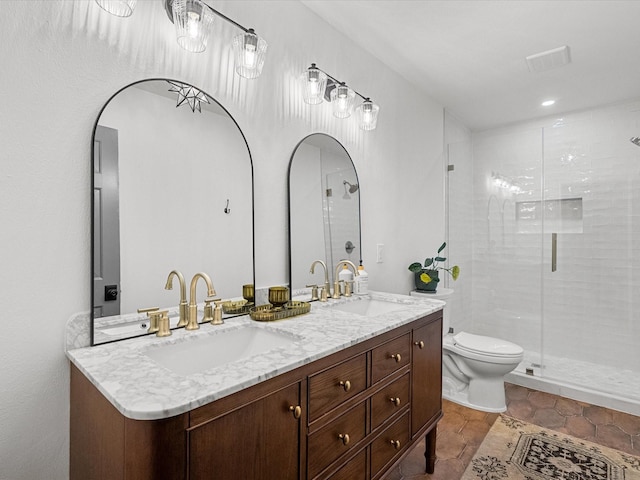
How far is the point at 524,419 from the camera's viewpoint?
7.87ft

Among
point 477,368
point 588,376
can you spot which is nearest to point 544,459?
point 477,368

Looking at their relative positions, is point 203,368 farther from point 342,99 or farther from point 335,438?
point 342,99

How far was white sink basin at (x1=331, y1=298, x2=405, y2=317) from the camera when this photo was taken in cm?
191

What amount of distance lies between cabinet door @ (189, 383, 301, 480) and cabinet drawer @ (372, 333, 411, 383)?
0.44m

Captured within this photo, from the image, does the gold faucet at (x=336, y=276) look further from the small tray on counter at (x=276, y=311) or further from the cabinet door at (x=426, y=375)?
the cabinet door at (x=426, y=375)

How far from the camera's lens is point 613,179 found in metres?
3.12

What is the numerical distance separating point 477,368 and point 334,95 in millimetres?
2088

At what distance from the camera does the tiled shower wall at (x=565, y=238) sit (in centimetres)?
310

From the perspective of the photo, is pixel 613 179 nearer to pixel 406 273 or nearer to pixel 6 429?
pixel 406 273

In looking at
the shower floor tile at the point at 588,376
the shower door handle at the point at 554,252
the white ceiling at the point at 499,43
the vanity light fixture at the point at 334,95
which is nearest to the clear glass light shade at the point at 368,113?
the vanity light fixture at the point at 334,95

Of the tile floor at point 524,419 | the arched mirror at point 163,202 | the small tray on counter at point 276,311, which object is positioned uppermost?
the arched mirror at point 163,202

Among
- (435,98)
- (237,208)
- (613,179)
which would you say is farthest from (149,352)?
(613,179)

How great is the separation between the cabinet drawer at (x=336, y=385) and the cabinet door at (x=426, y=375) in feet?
1.45

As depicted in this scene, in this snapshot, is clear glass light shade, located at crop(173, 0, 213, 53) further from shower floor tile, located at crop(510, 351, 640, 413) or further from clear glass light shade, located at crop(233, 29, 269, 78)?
shower floor tile, located at crop(510, 351, 640, 413)
